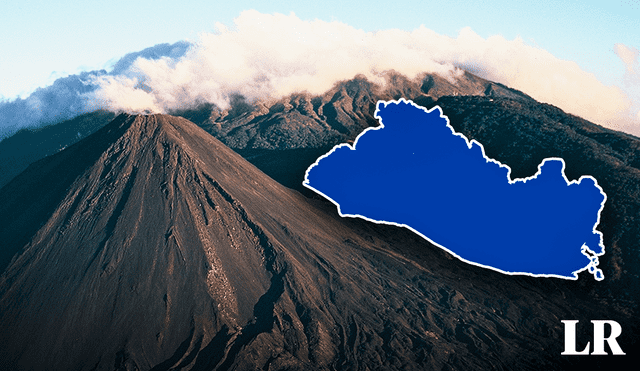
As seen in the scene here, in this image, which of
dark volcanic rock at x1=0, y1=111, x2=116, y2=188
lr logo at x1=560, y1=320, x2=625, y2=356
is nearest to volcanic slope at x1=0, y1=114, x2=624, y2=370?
lr logo at x1=560, y1=320, x2=625, y2=356

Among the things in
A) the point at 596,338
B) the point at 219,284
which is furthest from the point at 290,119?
the point at 596,338

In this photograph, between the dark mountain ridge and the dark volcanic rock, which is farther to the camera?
the dark volcanic rock

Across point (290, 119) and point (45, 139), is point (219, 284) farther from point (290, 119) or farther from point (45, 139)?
point (45, 139)

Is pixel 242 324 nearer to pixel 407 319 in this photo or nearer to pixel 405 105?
pixel 407 319

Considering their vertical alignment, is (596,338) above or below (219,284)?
above

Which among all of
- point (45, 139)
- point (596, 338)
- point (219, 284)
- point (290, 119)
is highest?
point (596, 338)

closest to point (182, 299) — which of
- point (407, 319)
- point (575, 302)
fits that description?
point (407, 319)

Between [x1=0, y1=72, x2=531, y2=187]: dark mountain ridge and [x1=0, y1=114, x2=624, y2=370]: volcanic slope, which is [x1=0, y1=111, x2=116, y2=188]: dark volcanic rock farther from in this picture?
[x1=0, y1=114, x2=624, y2=370]: volcanic slope
